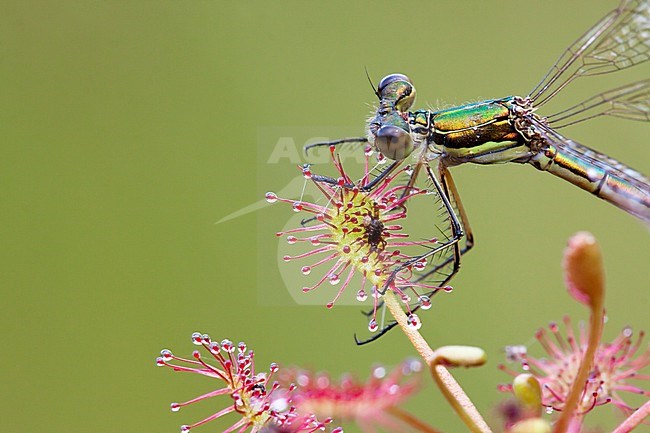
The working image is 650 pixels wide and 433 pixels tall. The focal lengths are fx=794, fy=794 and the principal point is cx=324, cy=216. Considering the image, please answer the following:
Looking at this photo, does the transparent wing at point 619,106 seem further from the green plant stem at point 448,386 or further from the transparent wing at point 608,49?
the green plant stem at point 448,386

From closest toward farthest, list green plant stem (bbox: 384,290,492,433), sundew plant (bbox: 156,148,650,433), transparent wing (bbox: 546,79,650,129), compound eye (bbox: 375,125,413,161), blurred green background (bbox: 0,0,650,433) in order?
green plant stem (bbox: 384,290,492,433) → sundew plant (bbox: 156,148,650,433) → compound eye (bbox: 375,125,413,161) → transparent wing (bbox: 546,79,650,129) → blurred green background (bbox: 0,0,650,433)

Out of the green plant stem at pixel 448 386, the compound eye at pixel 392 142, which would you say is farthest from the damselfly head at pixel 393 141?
the green plant stem at pixel 448 386

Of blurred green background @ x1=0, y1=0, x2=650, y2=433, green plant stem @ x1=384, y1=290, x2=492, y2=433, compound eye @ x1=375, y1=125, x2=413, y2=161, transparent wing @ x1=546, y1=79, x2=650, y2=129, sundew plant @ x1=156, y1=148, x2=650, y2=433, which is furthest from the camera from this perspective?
blurred green background @ x1=0, y1=0, x2=650, y2=433

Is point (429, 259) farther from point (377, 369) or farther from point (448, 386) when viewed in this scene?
point (448, 386)

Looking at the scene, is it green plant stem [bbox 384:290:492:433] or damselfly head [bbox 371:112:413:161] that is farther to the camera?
damselfly head [bbox 371:112:413:161]

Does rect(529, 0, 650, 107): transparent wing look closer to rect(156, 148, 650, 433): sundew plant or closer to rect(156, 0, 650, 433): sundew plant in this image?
rect(156, 0, 650, 433): sundew plant

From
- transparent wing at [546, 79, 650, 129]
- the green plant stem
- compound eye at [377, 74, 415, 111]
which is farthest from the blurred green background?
the green plant stem

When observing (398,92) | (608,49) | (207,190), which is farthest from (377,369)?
(207,190)

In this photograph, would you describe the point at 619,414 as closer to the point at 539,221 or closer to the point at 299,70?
the point at 539,221
